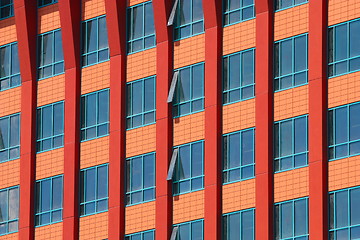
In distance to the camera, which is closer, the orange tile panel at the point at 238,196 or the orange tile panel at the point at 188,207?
the orange tile panel at the point at 238,196

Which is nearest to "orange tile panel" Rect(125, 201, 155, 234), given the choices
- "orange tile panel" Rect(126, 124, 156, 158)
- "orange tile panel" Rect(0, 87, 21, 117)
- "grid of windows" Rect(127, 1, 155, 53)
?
"orange tile panel" Rect(126, 124, 156, 158)

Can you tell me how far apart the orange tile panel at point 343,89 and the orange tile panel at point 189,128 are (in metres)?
6.99

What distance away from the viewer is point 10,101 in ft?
265

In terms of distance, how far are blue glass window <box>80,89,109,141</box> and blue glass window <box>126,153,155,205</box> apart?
2.52 meters

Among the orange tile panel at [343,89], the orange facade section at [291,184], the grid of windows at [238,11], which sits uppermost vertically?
the grid of windows at [238,11]

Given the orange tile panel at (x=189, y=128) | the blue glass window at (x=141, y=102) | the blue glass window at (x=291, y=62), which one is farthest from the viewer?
the blue glass window at (x=141, y=102)

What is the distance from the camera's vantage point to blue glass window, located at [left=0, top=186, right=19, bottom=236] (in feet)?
258

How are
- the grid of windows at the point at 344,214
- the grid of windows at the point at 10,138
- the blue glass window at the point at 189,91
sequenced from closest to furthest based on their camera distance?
the grid of windows at the point at 344,214
the blue glass window at the point at 189,91
the grid of windows at the point at 10,138

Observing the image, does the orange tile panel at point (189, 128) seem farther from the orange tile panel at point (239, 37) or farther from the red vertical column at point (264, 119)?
the red vertical column at point (264, 119)

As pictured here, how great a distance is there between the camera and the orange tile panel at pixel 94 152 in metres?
75.3

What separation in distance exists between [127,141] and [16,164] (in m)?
7.50

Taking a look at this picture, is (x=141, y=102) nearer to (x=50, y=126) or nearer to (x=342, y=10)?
(x=50, y=126)

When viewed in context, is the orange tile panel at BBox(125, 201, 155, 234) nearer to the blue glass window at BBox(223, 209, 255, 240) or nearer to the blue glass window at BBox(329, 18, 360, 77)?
the blue glass window at BBox(223, 209, 255, 240)

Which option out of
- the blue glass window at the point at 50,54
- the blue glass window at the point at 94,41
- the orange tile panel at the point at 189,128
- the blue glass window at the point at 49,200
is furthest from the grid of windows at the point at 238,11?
the blue glass window at the point at 49,200
